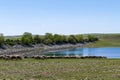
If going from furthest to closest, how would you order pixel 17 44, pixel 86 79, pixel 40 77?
pixel 17 44 → pixel 40 77 → pixel 86 79

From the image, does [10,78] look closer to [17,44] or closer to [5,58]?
[5,58]

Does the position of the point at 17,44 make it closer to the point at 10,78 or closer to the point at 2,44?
the point at 2,44

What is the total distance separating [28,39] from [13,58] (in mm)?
145138

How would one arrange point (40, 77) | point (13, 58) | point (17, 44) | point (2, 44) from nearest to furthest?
point (40, 77)
point (13, 58)
point (2, 44)
point (17, 44)

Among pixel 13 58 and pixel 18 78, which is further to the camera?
pixel 13 58

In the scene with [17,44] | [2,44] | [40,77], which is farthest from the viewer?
[17,44]

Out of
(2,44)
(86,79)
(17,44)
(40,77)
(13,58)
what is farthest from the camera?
(17,44)

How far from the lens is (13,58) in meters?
46.7

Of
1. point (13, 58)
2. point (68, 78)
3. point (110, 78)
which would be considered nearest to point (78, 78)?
point (68, 78)

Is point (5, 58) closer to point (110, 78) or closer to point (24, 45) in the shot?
point (110, 78)

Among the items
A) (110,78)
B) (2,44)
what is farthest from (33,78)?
(2,44)

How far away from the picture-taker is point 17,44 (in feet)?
602

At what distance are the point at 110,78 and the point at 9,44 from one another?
15355 centimetres

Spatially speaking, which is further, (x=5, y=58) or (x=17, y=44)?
(x=17, y=44)
